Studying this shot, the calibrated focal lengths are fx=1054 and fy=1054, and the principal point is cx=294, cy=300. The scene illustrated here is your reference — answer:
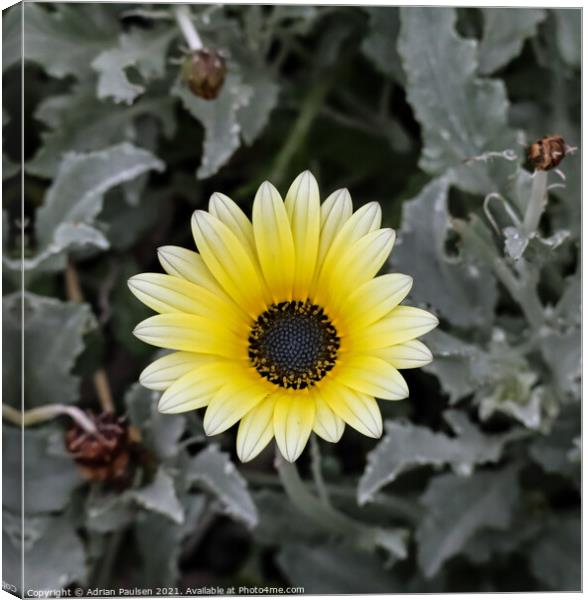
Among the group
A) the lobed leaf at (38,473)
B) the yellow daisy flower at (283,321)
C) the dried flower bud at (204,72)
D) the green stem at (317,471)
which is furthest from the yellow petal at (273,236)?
the lobed leaf at (38,473)

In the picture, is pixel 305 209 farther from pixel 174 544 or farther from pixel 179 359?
pixel 174 544

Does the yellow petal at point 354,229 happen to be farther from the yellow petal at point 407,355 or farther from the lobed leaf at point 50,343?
the lobed leaf at point 50,343

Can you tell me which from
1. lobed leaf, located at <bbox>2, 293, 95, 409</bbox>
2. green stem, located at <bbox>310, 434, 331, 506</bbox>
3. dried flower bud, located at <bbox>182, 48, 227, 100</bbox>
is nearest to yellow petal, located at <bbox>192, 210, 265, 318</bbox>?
green stem, located at <bbox>310, 434, 331, 506</bbox>

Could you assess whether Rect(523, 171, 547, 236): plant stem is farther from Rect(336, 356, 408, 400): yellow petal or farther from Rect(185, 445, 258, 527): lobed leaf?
Rect(185, 445, 258, 527): lobed leaf

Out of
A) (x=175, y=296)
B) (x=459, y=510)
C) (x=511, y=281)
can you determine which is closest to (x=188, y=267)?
(x=175, y=296)

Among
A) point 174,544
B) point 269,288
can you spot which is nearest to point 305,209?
point 269,288

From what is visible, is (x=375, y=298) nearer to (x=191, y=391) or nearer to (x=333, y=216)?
(x=333, y=216)
